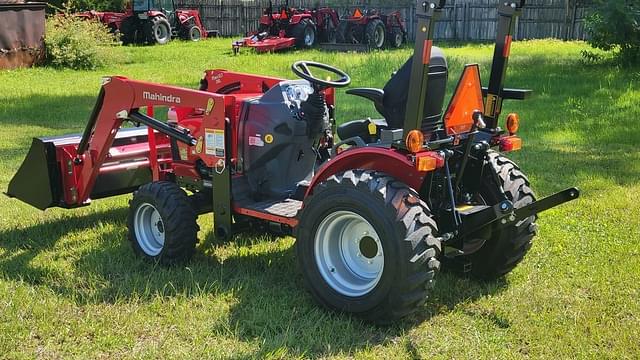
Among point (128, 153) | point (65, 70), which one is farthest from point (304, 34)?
point (128, 153)

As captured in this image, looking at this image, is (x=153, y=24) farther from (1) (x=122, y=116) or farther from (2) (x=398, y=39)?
(1) (x=122, y=116)

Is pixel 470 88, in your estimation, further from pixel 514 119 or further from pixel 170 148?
pixel 170 148

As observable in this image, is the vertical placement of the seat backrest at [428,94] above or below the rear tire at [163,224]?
above

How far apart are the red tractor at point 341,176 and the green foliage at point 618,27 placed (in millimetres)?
9939

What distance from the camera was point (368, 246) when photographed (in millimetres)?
4258

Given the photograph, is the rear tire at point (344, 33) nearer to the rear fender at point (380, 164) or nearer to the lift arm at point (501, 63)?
the lift arm at point (501, 63)

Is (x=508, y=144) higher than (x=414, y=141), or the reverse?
(x=414, y=141)

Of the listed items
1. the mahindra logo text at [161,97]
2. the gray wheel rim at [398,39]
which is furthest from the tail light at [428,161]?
the gray wheel rim at [398,39]

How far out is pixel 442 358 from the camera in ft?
12.6

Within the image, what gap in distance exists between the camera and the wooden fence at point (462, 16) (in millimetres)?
25344

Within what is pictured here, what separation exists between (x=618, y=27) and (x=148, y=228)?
11.3 meters

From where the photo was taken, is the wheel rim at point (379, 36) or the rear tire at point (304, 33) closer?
the rear tire at point (304, 33)

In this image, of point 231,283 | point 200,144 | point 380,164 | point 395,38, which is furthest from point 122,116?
point 395,38

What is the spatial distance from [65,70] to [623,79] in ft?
41.1
